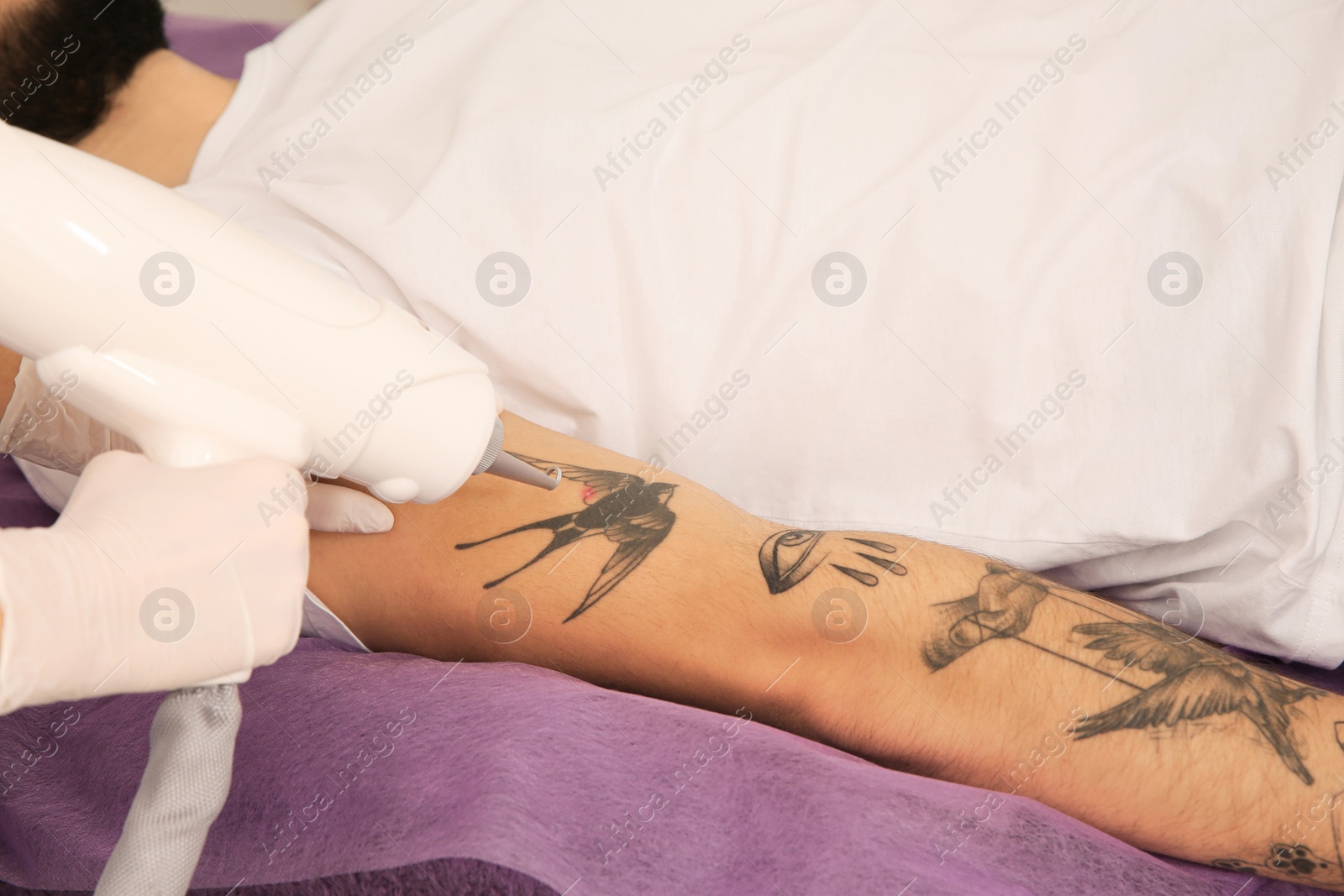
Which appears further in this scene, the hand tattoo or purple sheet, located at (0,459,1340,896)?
the hand tattoo

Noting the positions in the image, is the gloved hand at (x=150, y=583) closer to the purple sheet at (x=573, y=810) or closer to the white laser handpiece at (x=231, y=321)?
the white laser handpiece at (x=231, y=321)

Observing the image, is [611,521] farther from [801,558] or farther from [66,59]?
[66,59]

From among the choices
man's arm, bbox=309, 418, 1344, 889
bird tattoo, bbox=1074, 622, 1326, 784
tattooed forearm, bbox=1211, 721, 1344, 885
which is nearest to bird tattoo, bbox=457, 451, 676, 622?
man's arm, bbox=309, 418, 1344, 889

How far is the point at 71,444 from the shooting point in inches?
30.1

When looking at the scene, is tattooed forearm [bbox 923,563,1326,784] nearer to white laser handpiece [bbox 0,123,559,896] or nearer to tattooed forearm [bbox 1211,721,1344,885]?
tattooed forearm [bbox 1211,721,1344,885]

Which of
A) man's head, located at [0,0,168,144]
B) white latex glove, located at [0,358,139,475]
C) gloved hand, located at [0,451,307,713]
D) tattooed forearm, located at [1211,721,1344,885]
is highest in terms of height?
man's head, located at [0,0,168,144]

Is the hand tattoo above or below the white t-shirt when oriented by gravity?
below

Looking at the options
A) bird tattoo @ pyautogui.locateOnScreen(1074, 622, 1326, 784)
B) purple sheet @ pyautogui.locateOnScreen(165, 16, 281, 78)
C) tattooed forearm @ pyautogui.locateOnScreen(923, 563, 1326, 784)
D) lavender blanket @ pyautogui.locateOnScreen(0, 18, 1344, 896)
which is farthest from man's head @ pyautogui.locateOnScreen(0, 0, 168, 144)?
bird tattoo @ pyautogui.locateOnScreen(1074, 622, 1326, 784)

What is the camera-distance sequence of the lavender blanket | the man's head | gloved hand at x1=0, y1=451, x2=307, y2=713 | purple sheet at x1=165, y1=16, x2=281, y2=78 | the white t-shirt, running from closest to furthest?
gloved hand at x1=0, y1=451, x2=307, y2=713
the lavender blanket
the white t-shirt
the man's head
purple sheet at x1=165, y1=16, x2=281, y2=78

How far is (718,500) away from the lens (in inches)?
33.7

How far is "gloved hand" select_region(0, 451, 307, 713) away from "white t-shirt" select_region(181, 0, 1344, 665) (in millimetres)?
456

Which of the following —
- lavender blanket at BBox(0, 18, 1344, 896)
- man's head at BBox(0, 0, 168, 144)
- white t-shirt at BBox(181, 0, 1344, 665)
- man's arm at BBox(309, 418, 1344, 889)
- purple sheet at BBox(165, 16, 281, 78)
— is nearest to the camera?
lavender blanket at BBox(0, 18, 1344, 896)

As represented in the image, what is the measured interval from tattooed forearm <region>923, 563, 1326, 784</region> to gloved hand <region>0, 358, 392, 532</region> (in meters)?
0.55

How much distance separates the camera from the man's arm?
70cm
